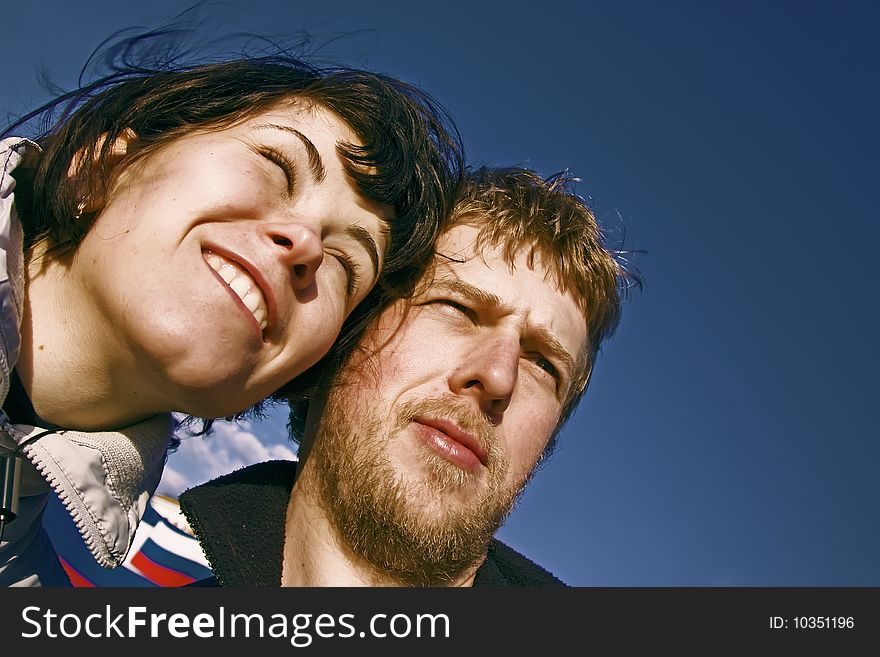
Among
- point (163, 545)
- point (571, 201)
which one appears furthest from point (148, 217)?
point (163, 545)

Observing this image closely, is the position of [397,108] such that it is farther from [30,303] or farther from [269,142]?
[30,303]

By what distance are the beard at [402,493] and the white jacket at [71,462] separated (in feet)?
1.79

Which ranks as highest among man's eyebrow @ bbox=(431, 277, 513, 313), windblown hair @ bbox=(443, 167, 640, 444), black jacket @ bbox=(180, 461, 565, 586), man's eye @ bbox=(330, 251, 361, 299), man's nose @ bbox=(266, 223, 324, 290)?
windblown hair @ bbox=(443, 167, 640, 444)

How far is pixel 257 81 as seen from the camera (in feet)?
7.29

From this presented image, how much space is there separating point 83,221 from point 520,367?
1449mm

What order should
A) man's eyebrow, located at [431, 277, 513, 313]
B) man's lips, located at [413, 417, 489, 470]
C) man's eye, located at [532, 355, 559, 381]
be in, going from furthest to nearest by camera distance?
1. man's eye, located at [532, 355, 559, 381]
2. man's eyebrow, located at [431, 277, 513, 313]
3. man's lips, located at [413, 417, 489, 470]

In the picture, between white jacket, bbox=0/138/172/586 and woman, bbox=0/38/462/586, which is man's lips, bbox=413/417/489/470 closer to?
woman, bbox=0/38/462/586

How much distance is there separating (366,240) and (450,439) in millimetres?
662

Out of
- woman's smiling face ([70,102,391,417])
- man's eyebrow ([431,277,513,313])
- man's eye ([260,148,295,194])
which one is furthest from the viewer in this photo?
man's eyebrow ([431,277,513,313])

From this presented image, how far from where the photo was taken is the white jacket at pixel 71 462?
1776 mm

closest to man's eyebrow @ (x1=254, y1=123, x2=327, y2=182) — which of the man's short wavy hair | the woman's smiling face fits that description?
the woman's smiling face

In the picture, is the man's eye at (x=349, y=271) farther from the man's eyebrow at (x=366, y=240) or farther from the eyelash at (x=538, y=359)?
the eyelash at (x=538, y=359)

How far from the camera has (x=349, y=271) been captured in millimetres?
2061

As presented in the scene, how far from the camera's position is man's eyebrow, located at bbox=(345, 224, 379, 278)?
2.04 metres
